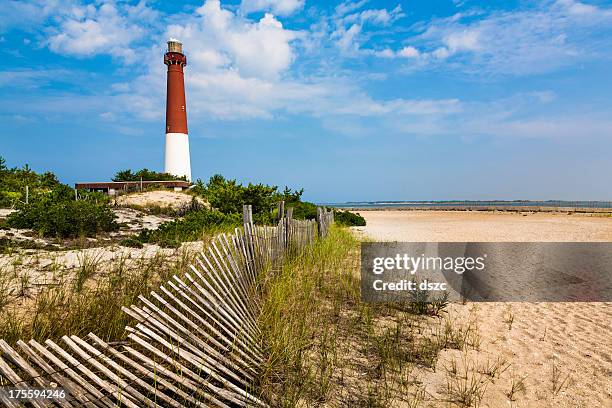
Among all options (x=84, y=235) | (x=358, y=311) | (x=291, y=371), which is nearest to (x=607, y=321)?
(x=358, y=311)

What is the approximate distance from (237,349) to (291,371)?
57 cm

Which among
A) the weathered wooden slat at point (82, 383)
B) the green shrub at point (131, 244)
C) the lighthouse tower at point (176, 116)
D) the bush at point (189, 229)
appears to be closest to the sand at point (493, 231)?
the bush at point (189, 229)

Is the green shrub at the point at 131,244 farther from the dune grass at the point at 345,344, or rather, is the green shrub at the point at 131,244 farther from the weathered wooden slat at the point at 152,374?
the weathered wooden slat at the point at 152,374

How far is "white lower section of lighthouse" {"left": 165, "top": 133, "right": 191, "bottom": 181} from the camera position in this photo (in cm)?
3180

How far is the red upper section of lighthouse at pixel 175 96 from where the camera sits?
3153 centimetres

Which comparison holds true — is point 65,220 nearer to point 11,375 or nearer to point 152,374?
point 152,374

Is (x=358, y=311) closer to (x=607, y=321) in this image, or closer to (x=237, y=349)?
(x=237, y=349)

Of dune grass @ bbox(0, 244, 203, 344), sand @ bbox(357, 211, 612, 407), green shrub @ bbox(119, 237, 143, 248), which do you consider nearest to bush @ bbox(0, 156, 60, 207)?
green shrub @ bbox(119, 237, 143, 248)

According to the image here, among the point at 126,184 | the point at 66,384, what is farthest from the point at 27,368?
the point at 126,184

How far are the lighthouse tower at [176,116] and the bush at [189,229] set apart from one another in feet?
68.9

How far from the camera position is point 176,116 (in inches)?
1246

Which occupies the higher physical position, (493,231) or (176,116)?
(176,116)

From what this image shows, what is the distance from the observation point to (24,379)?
6.82 feet

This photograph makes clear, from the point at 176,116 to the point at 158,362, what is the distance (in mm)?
31616
